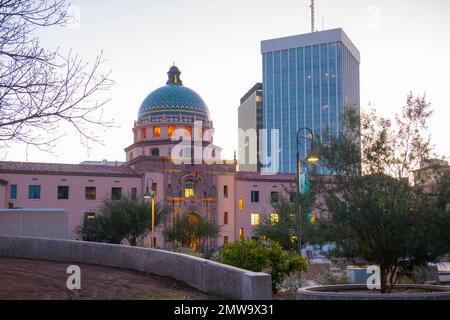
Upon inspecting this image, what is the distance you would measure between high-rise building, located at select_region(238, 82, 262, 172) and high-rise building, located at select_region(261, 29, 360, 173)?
1145cm

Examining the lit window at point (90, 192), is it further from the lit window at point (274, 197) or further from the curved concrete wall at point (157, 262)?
the curved concrete wall at point (157, 262)

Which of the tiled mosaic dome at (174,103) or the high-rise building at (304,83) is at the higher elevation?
the high-rise building at (304,83)

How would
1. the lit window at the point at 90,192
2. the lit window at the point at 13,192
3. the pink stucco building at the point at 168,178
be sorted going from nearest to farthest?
the lit window at the point at 13,192
the pink stucco building at the point at 168,178
the lit window at the point at 90,192

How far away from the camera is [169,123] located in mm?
71062

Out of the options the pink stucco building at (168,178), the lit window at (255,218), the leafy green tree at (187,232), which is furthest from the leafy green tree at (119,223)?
the lit window at (255,218)

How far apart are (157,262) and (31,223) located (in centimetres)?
1396

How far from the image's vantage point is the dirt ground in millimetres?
12726

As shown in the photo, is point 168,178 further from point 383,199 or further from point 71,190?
point 383,199

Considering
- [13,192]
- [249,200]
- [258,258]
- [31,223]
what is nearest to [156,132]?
[249,200]

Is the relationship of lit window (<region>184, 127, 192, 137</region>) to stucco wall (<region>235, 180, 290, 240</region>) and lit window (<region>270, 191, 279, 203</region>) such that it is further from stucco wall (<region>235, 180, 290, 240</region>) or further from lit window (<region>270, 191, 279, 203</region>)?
lit window (<region>270, 191, 279, 203</region>)

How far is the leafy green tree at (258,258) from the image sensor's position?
56.4ft

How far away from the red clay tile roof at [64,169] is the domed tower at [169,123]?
6.87m

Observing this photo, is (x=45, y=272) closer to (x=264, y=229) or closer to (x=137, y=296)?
(x=137, y=296)

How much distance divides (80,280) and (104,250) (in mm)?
3993
